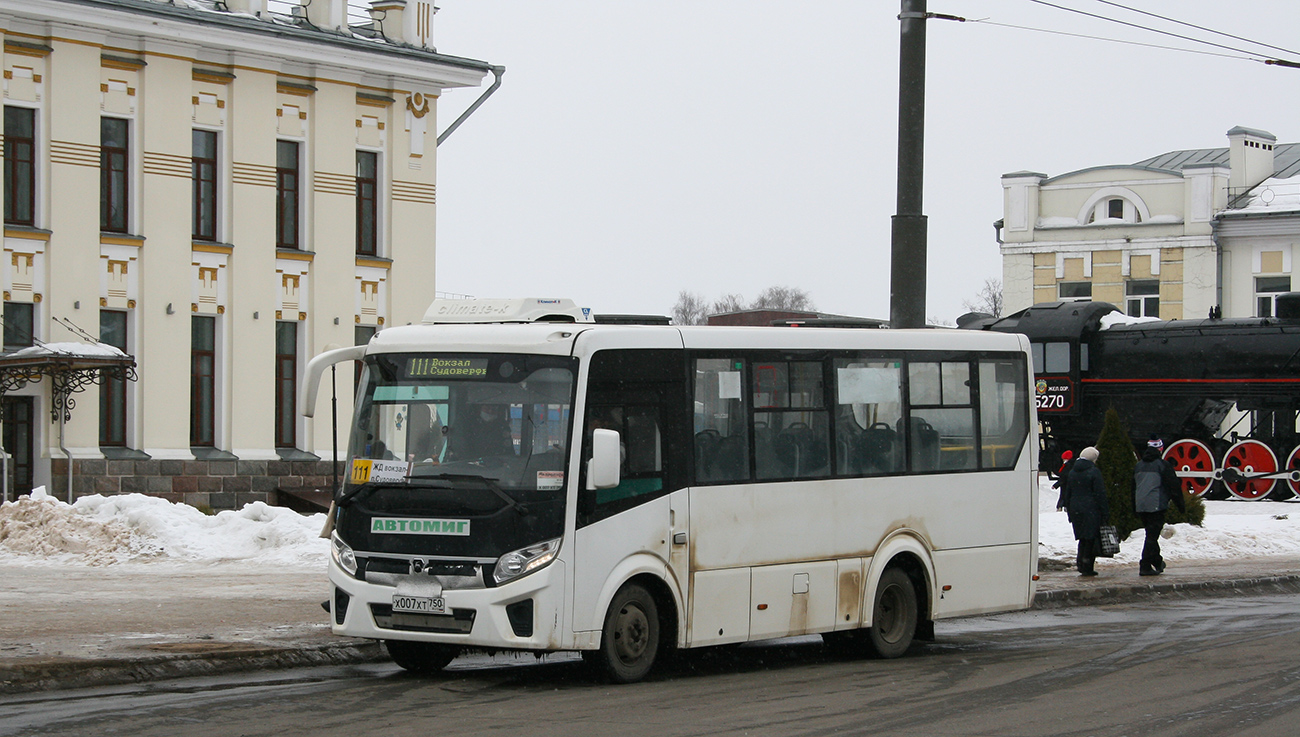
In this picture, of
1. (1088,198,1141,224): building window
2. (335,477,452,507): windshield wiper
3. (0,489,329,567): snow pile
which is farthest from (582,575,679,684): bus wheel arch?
(1088,198,1141,224): building window

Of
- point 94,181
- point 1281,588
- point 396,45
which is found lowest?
point 1281,588

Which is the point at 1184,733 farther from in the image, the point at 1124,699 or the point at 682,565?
the point at 682,565

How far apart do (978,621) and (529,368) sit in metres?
7.63

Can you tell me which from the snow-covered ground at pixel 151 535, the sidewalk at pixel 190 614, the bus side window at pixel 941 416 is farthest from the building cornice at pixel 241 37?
the bus side window at pixel 941 416

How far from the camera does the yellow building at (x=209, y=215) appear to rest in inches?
1113

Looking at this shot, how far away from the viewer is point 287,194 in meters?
32.0

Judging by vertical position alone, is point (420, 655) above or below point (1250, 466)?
below

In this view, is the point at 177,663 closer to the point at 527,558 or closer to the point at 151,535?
the point at 527,558

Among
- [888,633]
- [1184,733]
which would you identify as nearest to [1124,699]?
[1184,733]

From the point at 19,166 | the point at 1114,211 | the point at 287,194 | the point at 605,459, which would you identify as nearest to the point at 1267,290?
the point at 1114,211

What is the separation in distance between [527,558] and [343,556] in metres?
1.53

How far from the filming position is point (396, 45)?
109ft

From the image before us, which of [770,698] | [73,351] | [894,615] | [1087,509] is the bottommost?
[770,698]

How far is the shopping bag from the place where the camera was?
68.1 ft
